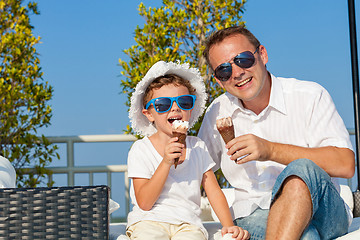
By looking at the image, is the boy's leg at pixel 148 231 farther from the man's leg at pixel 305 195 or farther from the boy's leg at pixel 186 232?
the man's leg at pixel 305 195

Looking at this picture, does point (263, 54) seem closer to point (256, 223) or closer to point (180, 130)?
point (180, 130)

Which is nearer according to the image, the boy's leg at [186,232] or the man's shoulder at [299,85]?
the boy's leg at [186,232]

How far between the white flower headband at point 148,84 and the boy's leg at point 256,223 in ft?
2.04

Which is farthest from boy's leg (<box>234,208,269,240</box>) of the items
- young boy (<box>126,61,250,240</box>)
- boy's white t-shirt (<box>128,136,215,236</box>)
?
boy's white t-shirt (<box>128,136,215,236</box>)

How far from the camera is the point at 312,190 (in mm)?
1873

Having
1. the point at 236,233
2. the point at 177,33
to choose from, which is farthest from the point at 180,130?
the point at 177,33

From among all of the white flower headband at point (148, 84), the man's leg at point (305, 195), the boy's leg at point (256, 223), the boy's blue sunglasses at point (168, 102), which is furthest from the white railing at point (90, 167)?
the man's leg at point (305, 195)

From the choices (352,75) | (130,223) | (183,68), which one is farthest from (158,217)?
(352,75)

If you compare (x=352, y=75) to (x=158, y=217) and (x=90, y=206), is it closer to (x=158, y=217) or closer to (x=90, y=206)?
(x=158, y=217)

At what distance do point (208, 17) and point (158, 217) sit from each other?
11.2 ft

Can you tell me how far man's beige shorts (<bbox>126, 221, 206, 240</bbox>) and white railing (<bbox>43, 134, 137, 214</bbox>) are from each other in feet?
10.2

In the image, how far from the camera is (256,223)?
2.33 meters

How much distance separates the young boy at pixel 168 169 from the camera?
2.17 m

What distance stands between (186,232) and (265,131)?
757 millimetres
